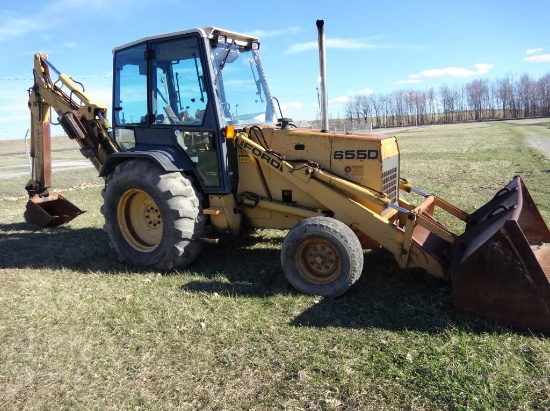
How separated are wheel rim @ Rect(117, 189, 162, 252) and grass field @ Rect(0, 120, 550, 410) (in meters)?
0.44

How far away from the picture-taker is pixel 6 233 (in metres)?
8.46

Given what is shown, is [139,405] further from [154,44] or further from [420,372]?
[154,44]

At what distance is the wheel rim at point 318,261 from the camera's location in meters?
4.66

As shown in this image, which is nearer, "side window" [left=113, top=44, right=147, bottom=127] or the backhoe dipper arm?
"side window" [left=113, top=44, right=147, bottom=127]

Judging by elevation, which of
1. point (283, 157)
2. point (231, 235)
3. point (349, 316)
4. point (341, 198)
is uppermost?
point (283, 157)

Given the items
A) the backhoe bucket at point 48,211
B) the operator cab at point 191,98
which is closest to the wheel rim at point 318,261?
the operator cab at point 191,98

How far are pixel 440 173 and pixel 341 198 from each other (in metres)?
10.1

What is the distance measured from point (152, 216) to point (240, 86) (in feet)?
6.74

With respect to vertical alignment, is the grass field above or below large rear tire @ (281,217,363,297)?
below

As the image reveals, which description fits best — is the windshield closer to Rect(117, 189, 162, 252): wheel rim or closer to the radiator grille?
Rect(117, 189, 162, 252): wheel rim

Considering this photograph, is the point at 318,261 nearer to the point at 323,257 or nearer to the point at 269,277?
the point at 323,257

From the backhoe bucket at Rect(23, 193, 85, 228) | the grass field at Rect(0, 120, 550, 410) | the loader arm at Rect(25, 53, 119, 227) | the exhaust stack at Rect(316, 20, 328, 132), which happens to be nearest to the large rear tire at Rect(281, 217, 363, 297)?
the grass field at Rect(0, 120, 550, 410)

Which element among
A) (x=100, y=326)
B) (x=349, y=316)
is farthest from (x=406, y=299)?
(x=100, y=326)

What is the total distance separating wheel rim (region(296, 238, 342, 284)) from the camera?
183 inches
